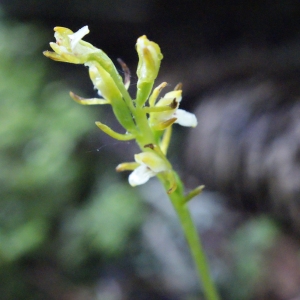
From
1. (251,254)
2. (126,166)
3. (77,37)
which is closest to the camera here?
(77,37)

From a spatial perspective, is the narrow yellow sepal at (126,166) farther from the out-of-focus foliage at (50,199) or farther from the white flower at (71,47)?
the out-of-focus foliage at (50,199)

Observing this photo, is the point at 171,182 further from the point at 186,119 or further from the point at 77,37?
the point at 77,37

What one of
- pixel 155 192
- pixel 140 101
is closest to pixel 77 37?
pixel 140 101

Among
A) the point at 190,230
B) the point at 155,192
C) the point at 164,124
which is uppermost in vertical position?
the point at 155,192

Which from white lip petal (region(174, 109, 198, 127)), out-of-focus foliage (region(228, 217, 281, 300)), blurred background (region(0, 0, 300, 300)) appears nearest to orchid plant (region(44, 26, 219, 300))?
white lip petal (region(174, 109, 198, 127))

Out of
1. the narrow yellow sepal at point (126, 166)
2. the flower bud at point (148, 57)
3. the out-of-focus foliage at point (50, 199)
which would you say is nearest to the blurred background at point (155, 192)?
the out-of-focus foliage at point (50, 199)

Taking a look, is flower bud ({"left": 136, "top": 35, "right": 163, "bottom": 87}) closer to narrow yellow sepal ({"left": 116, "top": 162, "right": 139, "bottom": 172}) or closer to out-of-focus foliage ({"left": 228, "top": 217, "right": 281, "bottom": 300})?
narrow yellow sepal ({"left": 116, "top": 162, "right": 139, "bottom": 172})

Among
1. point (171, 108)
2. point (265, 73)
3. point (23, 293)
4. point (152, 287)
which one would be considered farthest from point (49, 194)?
point (265, 73)
